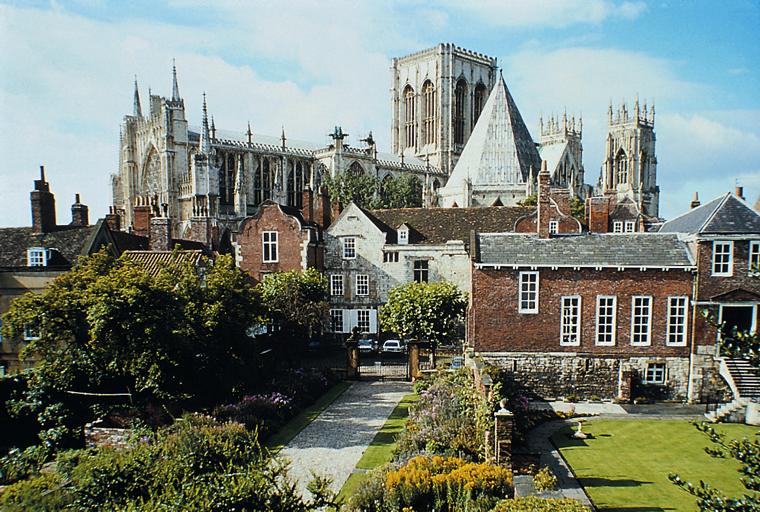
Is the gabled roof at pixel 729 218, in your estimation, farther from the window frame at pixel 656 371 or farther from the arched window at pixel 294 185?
the arched window at pixel 294 185

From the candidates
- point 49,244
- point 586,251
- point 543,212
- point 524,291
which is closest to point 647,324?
point 586,251

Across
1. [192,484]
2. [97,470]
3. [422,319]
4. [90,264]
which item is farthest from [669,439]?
[90,264]

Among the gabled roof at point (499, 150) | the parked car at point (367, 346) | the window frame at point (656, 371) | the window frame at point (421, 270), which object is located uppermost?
the gabled roof at point (499, 150)

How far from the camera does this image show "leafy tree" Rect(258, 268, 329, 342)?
107 ft

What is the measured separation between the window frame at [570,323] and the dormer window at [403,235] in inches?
604

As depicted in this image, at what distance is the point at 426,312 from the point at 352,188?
43161 mm

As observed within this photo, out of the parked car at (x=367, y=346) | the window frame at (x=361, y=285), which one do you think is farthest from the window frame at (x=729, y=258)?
the window frame at (x=361, y=285)

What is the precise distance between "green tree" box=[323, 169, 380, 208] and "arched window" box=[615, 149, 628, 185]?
191 feet

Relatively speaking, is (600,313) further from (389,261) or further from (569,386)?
(389,261)

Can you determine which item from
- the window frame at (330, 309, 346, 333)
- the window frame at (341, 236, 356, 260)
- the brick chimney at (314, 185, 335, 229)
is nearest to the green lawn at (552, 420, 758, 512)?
the window frame at (330, 309, 346, 333)

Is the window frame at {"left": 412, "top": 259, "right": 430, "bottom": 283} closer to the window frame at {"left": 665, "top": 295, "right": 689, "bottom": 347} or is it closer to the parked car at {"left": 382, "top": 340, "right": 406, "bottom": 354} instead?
the parked car at {"left": 382, "top": 340, "right": 406, "bottom": 354}

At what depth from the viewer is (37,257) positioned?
94.3 feet

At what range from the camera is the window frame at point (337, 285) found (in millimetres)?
40344

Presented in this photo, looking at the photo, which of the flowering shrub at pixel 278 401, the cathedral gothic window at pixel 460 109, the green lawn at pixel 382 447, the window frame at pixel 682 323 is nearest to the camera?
the green lawn at pixel 382 447
